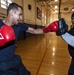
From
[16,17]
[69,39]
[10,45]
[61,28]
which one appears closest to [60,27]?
[61,28]

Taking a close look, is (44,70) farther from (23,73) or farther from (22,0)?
(22,0)

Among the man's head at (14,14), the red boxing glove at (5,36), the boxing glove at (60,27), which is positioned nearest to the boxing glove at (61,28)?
the boxing glove at (60,27)

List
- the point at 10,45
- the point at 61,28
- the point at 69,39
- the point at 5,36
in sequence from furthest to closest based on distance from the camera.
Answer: the point at 61,28, the point at 69,39, the point at 10,45, the point at 5,36

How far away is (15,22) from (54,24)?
1.94 ft

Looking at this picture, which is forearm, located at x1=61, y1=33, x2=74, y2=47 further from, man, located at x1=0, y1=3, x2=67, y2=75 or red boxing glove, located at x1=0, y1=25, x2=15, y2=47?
red boxing glove, located at x1=0, y1=25, x2=15, y2=47

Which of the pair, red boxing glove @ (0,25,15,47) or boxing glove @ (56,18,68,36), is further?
boxing glove @ (56,18,68,36)

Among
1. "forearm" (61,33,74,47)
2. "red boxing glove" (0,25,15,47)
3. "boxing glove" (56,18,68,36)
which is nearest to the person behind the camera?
"red boxing glove" (0,25,15,47)

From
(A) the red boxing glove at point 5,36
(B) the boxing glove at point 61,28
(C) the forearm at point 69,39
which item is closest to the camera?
(A) the red boxing glove at point 5,36

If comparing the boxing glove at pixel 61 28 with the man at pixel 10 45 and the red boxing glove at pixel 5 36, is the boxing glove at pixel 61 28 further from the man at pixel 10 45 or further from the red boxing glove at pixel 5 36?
the red boxing glove at pixel 5 36

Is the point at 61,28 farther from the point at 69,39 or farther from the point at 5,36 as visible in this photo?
the point at 5,36

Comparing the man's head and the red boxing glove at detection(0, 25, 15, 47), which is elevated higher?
the man's head

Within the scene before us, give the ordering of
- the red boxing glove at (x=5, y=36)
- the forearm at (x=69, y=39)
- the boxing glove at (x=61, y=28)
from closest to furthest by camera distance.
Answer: the red boxing glove at (x=5, y=36)
the forearm at (x=69, y=39)
the boxing glove at (x=61, y=28)

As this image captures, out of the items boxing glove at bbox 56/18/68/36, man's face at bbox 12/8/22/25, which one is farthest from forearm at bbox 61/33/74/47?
man's face at bbox 12/8/22/25

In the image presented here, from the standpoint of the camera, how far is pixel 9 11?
1866 mm
